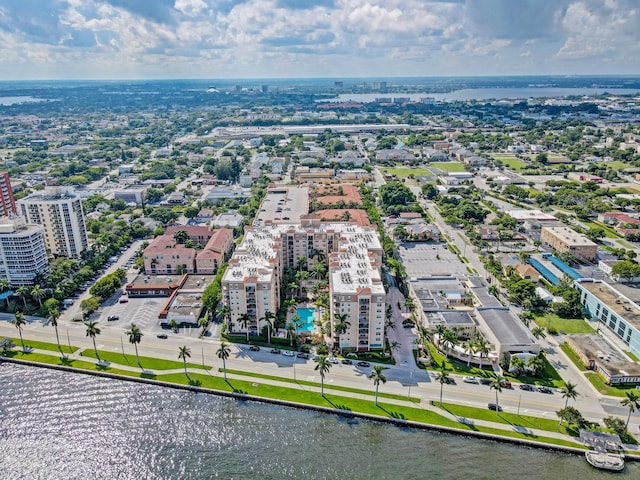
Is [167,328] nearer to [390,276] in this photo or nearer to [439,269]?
[390,276]

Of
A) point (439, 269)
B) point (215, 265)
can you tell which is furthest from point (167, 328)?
point (439, 269)

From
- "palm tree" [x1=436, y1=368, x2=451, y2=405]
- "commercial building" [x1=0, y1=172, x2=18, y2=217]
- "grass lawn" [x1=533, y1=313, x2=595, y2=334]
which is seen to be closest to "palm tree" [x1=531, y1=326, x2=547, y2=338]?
"grass lawn" [x1=533, y1=313, x2=595, y2=334]

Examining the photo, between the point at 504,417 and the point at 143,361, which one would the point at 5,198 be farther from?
the point at 504,417

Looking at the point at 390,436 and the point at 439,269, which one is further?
the point at 439,269

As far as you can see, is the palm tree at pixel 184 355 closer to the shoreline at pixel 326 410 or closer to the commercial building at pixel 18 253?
the shoreline at pixel 326 410

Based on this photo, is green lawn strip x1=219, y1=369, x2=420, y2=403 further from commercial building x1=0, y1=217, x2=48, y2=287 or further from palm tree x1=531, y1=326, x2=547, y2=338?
commercial building x1=0, y1=217, x2=48, y2=287

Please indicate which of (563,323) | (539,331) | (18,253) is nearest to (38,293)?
(18,253)

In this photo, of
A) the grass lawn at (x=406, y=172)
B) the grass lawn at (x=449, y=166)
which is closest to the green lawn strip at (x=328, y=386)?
the grass lawn at (x=406, y=172)
